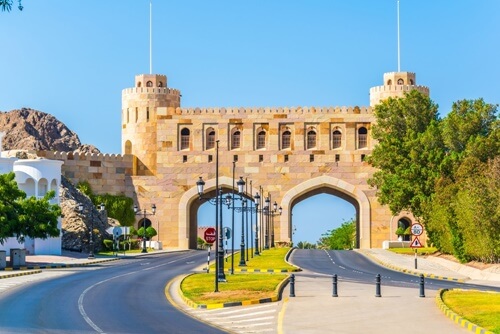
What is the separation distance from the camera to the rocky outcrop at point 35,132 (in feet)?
517

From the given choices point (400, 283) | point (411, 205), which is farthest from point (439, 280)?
point (411, 205)

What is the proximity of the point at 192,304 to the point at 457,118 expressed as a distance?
135 ft

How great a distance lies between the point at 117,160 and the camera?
311 ft

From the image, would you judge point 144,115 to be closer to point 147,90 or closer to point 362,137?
point 147,90

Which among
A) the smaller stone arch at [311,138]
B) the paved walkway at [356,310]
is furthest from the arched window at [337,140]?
the paved walkway at [356,310]

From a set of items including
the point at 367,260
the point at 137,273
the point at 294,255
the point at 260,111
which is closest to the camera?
the point at 137,273

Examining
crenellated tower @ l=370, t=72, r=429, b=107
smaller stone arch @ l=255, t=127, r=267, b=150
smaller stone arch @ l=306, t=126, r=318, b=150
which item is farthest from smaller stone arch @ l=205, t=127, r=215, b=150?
crenellated tower @ l=370, t=72, r=429, b=107

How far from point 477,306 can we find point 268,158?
217 ft

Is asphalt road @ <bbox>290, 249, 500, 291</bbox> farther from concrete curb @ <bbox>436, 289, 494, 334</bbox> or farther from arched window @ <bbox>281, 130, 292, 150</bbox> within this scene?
arched window @ <bbox>281, 130, 292, 150</bbox>

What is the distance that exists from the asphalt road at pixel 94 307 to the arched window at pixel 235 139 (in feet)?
159

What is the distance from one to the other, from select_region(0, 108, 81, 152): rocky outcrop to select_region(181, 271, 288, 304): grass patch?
116 metres

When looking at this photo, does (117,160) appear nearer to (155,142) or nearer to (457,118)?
(155,142)

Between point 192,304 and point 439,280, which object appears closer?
point 192,304

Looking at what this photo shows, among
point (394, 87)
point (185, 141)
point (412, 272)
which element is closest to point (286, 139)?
point (185, 141)
